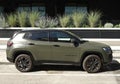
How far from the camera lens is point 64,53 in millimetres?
15141

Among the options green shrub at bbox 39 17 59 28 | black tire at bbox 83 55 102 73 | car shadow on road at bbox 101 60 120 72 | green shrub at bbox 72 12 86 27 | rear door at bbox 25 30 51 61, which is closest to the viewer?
black tire at bbox 83 55 102 73

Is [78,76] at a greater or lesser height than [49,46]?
lesser

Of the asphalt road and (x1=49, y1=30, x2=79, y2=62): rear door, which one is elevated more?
(x1=49, y1=30, x2=79, y2=62): rear door

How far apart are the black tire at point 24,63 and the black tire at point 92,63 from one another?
2074 millimetres

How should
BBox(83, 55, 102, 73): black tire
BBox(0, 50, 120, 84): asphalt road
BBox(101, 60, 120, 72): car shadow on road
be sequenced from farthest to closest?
BBox(101, 60, 120, 72): car shadow on road → BBox(83, 55, 102, 73): black tire → BBox(0, 50, 120, 84): asphalt road

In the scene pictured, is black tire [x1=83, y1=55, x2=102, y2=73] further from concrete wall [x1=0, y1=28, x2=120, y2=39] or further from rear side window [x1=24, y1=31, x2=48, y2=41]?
concrete wall [x1=0, y1=28, x2=120, y2=39]

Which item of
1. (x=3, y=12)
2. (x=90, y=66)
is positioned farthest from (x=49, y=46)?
(x=3, y=12)

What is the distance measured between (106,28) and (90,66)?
8076 mm

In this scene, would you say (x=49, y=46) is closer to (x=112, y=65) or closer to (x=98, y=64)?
(x=98, y=64)

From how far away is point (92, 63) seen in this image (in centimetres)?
1510

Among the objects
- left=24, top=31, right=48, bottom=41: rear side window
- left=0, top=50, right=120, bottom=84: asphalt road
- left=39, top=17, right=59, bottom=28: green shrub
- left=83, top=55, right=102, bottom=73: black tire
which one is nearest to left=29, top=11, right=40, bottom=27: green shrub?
left=39, top=17, right=59, bottom=28: green shrub

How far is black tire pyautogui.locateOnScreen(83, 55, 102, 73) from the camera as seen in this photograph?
15.1 m

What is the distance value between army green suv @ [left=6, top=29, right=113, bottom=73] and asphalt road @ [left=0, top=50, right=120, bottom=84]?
0.36m

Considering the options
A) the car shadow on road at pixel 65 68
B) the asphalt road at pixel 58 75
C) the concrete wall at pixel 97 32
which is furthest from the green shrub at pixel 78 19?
the car shadow on road at pixel 65 68
